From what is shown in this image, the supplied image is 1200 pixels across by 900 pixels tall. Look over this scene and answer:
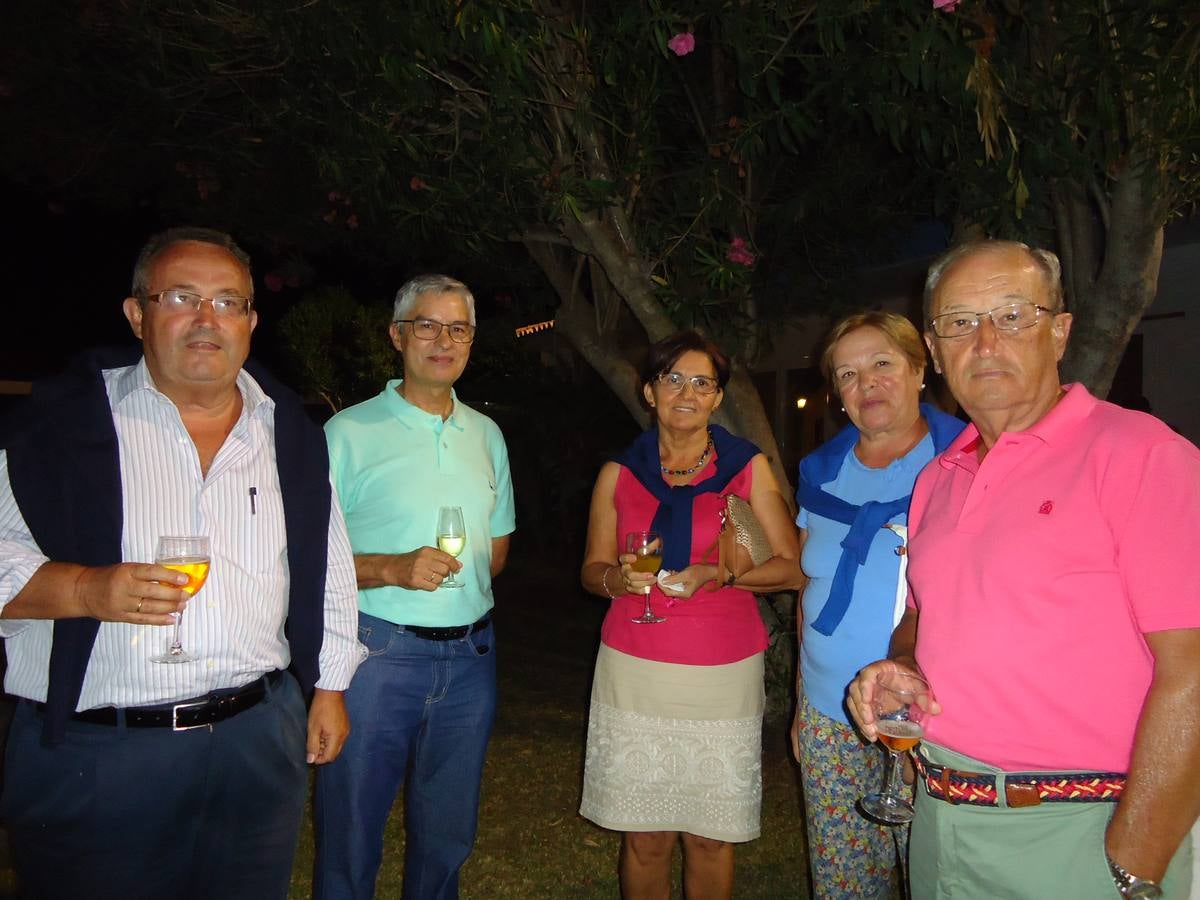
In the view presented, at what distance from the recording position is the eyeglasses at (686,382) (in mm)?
3479

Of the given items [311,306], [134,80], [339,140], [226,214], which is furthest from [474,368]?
[339,140]

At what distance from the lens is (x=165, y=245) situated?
2.64 meters

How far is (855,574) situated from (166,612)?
2.09 metres

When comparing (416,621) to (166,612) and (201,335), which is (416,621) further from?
(201,335)

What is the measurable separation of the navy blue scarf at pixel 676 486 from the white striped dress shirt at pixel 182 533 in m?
1.41

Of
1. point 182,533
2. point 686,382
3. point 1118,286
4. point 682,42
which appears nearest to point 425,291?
point 686,382

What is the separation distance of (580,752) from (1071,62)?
17.1 feet

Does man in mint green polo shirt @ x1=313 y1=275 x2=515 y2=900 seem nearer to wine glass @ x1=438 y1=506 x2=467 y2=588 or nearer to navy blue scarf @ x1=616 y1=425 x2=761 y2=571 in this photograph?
wine glass @ x1=438 y1=506 x2=467 y2=588

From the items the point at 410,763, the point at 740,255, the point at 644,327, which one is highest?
the point at 740,255

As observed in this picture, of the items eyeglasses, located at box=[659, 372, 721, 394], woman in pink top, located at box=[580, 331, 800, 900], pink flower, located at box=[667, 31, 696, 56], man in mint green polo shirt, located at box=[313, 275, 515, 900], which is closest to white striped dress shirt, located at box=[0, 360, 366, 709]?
man in mint green polo shirt, located at box=[313, 275, 515, 900]

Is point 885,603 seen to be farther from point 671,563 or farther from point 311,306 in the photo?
point 311,306

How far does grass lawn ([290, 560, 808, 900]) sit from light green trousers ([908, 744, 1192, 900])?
2.55m

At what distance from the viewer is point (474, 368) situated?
15844 millimetres

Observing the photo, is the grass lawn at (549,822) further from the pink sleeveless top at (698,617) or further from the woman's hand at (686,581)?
the woman's hand at (686,581)
